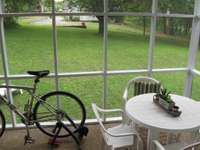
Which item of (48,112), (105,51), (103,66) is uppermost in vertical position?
(105,51)

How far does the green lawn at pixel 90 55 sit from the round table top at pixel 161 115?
112 cm

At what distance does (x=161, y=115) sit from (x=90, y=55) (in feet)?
6.57

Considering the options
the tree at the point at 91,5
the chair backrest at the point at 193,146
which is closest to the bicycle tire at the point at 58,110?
the tree at the point at 91,5

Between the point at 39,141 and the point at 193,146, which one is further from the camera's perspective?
the point at 39,141

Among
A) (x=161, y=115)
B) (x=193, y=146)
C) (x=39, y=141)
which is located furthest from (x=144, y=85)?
(x=39, y=141)

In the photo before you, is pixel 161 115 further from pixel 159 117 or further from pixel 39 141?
pixel 39 141

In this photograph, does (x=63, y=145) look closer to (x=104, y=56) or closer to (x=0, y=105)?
(x=0, y=105)

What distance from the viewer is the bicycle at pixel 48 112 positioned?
2596mm

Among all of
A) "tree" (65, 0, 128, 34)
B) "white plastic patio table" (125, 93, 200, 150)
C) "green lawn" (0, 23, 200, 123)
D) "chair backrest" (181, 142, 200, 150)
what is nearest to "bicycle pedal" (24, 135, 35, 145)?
"green lawn" (0, 23, 200, 123)

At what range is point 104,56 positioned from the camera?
289 centimetres

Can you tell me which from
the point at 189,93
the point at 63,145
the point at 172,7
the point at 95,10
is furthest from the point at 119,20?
the point at 63,145

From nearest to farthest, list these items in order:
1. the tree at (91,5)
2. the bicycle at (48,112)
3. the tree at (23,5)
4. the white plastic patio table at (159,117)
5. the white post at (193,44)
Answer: the white plastic patio table at (159,117)
the bicycle at (48,112)
the tree at (23,5)
the tree at (91,5)
the white post at (193,44)

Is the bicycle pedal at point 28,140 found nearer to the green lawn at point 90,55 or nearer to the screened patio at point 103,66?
the screened patio at point 103,66

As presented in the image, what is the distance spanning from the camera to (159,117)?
190 cm
